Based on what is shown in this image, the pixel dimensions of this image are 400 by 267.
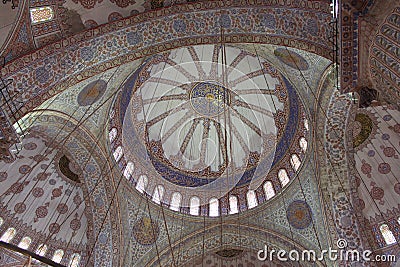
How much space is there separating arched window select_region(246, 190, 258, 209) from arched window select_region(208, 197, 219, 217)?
984 mm

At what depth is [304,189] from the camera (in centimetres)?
972

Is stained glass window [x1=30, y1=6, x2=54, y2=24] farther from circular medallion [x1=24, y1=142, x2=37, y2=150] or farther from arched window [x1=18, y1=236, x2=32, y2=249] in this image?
arched window [x1=18, y1=236, x2=32, y2=249]

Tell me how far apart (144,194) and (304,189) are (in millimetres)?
4435

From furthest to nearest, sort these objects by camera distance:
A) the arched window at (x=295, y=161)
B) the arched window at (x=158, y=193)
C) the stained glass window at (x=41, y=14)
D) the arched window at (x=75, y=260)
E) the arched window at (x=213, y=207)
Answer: the arched window at (x=213, y=207), the arched window at (x=158, y=193), the arched window at (x=75, y=260), the arched window at (x=295, y=161), the stained glass window at (x=41, y=14)

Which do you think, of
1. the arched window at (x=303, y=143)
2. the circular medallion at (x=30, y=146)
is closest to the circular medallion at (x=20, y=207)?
the circular medallion at (x=30, y=146)

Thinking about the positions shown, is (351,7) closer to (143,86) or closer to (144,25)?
(144,25)

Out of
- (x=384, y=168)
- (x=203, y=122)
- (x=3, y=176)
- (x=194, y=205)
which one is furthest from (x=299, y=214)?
(x=3, y=176)

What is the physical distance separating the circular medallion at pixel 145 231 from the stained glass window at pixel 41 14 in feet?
19.8

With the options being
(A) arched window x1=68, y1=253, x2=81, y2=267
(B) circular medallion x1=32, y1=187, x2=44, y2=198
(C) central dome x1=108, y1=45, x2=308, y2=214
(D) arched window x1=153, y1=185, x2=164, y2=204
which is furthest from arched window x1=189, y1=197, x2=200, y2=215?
(B) circular medallion x1=32, y1=187, x2=44, y2=198

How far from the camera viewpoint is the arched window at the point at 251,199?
1091 centimetres

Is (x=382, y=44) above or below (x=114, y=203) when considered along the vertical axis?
below

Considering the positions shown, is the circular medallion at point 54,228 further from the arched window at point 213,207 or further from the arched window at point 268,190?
the arched window at point 268,190

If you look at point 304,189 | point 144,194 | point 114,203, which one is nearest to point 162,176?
point 144,194

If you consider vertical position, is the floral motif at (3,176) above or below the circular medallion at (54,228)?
above
